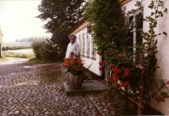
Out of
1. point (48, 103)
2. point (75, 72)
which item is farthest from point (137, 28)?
point (48, 103)

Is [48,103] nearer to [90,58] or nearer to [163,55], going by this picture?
[163,55]

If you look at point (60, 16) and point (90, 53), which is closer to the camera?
point (90, 53)

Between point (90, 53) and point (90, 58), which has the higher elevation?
point (90, 53)

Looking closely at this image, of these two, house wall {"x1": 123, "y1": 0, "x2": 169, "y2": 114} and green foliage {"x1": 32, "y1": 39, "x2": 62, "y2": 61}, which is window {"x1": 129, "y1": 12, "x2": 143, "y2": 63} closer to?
house wall {"x1": 123, "y1": 0, "x2": 169, "y2": 114}

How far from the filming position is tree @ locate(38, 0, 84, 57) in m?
29.4

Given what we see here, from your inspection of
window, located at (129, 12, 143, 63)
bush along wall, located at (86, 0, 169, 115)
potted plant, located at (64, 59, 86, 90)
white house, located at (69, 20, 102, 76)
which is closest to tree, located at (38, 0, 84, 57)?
white house, located at (69, 20, 102, 76)

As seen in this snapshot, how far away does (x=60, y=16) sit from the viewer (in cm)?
3042

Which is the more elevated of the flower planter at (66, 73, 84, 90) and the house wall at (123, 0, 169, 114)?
the house wall at (123, 0, 169, 114)

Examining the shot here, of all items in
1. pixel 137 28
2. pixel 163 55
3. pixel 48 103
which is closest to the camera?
pixel 163 55

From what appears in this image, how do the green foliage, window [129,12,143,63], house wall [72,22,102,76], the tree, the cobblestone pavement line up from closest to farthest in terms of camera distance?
the cobblestone pavement < window [129,12,143,63] < house wall [72,22,102,76] < the green foliage < the tree

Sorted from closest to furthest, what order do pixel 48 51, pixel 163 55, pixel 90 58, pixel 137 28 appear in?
pixel 163 55 → pixel 137 28 → pixel 90 58 → pixel 48 51

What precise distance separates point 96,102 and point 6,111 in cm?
247

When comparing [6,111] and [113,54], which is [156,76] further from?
[6,111]

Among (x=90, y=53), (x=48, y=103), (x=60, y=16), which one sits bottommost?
(x=48, y=103)
